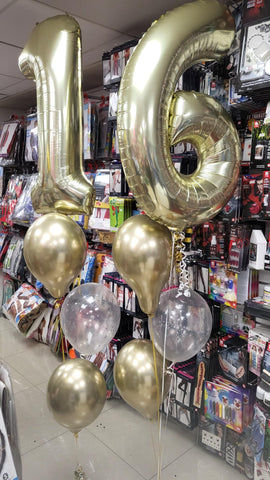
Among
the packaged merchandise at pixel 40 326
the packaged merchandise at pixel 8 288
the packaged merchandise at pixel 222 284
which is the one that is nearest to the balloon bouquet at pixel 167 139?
the packaged merchandise at pixel 222 284

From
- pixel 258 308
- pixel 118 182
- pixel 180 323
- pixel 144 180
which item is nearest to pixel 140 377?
pixel 180 323

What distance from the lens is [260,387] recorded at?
5.11 feet

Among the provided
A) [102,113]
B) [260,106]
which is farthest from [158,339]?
[102,113]

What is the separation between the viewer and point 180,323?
0.96 metres

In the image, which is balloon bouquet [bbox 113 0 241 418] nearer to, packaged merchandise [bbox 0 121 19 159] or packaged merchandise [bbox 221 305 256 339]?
packaged merchandise [bbox 221 305 256 339]

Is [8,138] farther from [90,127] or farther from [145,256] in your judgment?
[145,256]

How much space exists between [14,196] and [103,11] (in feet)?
7.50

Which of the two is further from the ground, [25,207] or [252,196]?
[252,196]

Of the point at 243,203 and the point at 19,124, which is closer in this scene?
the point at 243,203

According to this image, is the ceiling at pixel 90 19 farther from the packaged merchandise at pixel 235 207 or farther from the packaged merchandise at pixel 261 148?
the packaged merchandise at pixel 235 207

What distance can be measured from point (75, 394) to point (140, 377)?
0.22m

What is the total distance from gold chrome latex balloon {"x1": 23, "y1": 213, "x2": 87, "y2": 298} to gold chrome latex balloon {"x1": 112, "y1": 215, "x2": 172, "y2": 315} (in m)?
0.15

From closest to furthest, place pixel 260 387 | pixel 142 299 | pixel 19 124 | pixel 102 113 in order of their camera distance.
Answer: pixel 142 299, pixel 260 387, pixel 102 113, pixel 19 124

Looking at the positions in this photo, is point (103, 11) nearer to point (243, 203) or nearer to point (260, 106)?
point (260, 106)
